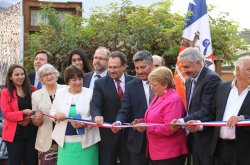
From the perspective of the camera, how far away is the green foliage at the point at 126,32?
24.5ft

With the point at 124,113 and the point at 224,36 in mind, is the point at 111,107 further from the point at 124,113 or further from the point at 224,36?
the point at 224,36

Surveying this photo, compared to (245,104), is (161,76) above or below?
above

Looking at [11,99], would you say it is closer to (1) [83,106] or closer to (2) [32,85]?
(2) [32,85]

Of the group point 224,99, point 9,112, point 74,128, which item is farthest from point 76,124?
point 224,99

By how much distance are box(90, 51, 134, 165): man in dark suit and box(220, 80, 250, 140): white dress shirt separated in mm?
1477

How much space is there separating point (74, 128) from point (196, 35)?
298cm

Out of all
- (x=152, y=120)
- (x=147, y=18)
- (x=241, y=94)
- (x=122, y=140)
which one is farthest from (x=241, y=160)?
(x=147, y=18)

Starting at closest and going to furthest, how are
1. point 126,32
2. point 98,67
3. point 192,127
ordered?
1. point 192,127
2. point 98,67
3. point 126,32

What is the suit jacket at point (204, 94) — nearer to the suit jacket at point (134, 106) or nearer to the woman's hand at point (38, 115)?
the suit jacket at point (134, 106)

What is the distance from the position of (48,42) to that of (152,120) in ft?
12.5

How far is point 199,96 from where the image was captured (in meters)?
5.06

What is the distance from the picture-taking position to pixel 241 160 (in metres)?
4.66

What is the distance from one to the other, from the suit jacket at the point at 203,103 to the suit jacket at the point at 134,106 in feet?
2.19

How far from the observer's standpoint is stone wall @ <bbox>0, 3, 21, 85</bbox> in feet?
35.3
